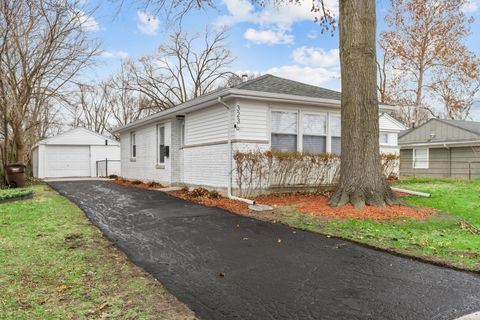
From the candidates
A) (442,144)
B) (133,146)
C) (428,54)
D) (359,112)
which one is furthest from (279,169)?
(428,54)

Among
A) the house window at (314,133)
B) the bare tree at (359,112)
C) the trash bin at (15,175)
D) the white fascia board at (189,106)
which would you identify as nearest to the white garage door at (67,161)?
the trash bin at (15,175)

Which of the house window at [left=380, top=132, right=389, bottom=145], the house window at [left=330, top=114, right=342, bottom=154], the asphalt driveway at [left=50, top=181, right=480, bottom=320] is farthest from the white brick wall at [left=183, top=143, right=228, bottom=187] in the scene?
the house window at [left=380, top=132, right=389, bottom=145]

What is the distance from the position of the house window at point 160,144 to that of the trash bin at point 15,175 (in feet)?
19.9

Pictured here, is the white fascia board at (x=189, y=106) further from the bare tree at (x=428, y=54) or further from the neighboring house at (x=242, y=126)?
the bare tree at (x=428, y=54)

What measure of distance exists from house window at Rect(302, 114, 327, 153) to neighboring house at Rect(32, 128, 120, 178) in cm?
1819

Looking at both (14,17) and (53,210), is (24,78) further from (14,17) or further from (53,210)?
(53,210)

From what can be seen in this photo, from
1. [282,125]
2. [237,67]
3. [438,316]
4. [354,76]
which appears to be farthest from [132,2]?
[237,67]

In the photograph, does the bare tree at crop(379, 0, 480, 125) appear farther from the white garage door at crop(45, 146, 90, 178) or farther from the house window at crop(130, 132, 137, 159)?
the white garage door at crop(45, 146, 90, 178)

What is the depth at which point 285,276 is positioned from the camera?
12.2 feet

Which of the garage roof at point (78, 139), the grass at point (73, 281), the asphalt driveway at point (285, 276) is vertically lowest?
the asphalt driveway at point (285, 276)

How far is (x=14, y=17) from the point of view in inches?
540

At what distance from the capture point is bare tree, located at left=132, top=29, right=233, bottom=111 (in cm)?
3528

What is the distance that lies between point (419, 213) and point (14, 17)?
15.4m

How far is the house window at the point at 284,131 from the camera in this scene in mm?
10500
